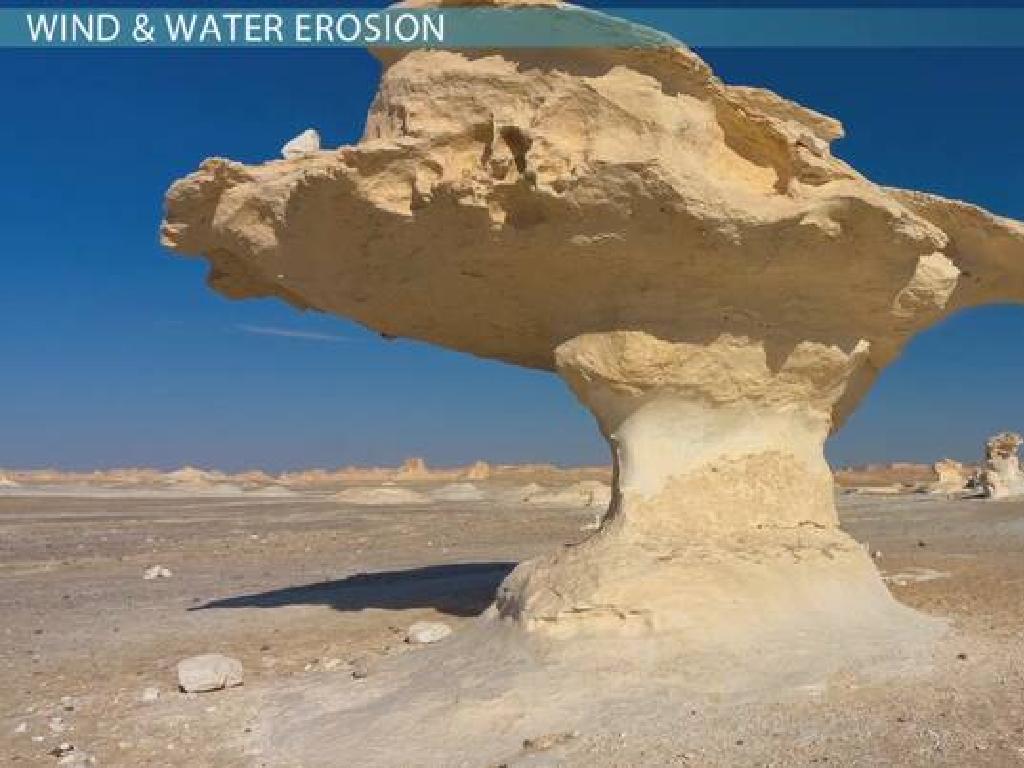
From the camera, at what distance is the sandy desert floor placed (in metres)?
4.86

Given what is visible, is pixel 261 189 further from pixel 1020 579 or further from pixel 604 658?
pixel 1020 579

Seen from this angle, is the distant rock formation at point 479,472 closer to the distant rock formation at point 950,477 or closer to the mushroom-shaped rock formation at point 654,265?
the distant rock formation at point 950,477

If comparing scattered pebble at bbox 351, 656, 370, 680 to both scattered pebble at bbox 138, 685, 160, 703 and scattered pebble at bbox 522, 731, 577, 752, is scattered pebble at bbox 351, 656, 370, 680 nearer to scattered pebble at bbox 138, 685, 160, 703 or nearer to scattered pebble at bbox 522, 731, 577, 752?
scattered pebble at bbox 138, 685, 160, 703

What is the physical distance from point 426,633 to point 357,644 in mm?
699

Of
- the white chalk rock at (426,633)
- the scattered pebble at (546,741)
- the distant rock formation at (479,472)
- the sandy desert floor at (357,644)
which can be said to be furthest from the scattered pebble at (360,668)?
the distant rock formation at (479,472)

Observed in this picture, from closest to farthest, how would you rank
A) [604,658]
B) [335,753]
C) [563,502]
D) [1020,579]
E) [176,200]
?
[335,753]
[604,658]
[176,200]
[1020,579]
[563,502]

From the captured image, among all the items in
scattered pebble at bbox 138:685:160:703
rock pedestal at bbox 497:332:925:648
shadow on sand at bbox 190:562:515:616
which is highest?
rock pedestal at bbox 497:332:925:648

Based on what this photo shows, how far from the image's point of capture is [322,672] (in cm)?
764

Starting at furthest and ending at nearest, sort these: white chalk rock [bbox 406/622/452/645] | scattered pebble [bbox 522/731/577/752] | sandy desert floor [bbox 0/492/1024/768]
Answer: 1. white chalk rock [bbox 406/622/452/645]
2. scattered pebble [bbox 522/731/577/752]
3. sandy desert floor [bbox 0/492/1024/768]

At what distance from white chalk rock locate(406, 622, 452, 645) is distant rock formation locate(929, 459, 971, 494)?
2876cm

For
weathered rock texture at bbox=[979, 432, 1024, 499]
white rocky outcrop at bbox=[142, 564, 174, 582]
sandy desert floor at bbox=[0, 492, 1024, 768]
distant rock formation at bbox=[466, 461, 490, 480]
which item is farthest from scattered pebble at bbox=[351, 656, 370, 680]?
distant rock formation at bbox=[466, 461, 490, 480]

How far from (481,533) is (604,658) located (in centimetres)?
1715

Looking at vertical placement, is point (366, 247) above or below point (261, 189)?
below

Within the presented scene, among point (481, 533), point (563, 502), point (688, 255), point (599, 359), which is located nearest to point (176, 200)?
point (599, 359)
